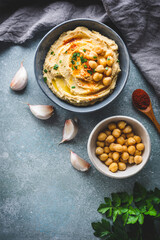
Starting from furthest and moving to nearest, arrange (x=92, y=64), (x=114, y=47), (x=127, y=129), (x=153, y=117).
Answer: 1. (x=153, y=117)
2. (x=127, y=129)
3. (x=114, y=47)
4. (x=92, y=64)

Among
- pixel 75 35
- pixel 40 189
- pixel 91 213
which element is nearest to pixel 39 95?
pixel 75 35

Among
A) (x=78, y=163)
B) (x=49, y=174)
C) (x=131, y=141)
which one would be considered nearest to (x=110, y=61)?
(x=131, y=141)

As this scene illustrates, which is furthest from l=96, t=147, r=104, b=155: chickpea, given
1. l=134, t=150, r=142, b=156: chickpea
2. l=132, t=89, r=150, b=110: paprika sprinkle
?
l=132, t=89, r=150, b=110: paprika sprinkle

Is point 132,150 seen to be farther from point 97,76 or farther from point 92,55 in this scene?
point 92,55

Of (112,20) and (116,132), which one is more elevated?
(112,20)

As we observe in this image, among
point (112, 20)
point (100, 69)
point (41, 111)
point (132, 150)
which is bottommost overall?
point (132, 150)

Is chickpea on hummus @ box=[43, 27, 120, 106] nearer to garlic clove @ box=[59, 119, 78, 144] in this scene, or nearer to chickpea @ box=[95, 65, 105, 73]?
chickpea @ box=[95, 65, 105, 73]

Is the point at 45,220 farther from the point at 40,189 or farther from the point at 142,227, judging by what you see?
the point at 142,227
